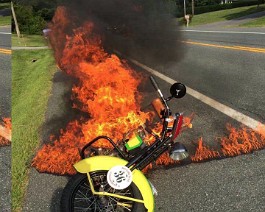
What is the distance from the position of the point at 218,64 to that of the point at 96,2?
459 centimetres

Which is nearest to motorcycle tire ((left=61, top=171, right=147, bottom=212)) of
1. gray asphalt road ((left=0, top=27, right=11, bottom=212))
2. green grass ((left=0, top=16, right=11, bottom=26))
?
gray asphalt road ((left=0, top=27, right=11, bottom=212))

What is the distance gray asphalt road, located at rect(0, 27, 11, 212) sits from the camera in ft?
14.9

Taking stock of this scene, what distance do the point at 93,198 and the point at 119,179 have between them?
1.49 feet

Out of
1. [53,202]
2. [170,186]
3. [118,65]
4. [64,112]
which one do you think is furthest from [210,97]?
[53,202]

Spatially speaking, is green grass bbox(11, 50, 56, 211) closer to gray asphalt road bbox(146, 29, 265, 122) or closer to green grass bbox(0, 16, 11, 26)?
gray asphalt road bbox(146, 29, 265, 122)

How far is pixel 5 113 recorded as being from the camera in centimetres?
747

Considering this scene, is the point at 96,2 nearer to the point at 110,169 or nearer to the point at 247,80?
the point at 247,80

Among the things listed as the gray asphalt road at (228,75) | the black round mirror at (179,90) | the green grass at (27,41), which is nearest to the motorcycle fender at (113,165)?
the black round mirror at (179,90)

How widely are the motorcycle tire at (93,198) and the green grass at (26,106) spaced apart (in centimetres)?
97

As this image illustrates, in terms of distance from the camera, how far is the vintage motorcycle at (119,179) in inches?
143

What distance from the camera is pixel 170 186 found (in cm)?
451

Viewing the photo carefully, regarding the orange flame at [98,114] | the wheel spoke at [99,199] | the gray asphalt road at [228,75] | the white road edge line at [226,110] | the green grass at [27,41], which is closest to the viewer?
the wheel spoke at [99,199]

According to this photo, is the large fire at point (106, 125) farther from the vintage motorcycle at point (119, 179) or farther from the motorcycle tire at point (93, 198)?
the motorcycle tire at point (93, 198)

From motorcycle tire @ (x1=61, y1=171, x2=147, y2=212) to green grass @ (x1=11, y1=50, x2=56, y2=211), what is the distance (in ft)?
3.18
